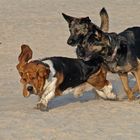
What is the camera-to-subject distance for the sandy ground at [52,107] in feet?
23.7

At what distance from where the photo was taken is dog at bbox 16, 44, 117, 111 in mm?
8125

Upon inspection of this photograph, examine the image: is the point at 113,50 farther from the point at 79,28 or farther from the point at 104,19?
the point at 104,19

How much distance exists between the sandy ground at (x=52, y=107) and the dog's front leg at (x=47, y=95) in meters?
0.12

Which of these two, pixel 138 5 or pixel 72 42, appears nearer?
pixel 72 42

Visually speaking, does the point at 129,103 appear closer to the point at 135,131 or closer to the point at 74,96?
the point at 74,96

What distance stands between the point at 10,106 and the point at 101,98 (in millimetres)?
1416

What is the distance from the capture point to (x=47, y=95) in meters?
8.39

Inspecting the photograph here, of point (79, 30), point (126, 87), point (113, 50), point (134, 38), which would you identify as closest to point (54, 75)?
point (113, 50)

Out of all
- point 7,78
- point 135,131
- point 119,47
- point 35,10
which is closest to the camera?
point 135,131

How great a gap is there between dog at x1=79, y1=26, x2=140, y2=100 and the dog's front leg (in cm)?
89

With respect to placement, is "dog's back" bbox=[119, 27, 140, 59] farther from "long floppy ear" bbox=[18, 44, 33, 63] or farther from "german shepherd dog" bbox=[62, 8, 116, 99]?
"long floppy ear" bbox=[18, 44, 33, 63]

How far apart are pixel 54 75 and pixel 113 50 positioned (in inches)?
44.8

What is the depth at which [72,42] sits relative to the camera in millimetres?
9336

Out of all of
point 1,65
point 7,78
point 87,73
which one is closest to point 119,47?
point 87,73
